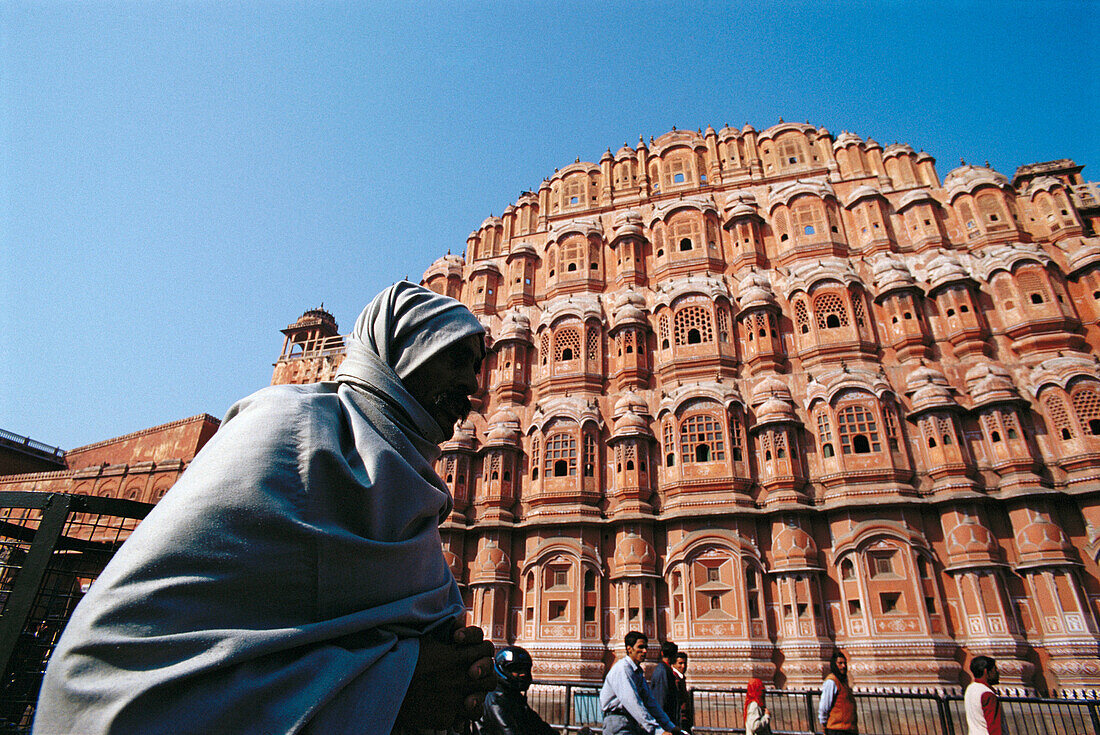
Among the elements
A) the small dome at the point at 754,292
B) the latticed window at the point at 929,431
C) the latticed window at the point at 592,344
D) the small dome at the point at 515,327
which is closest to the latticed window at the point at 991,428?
the latticed window at the point at 929,431

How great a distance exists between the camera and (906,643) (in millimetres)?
10688

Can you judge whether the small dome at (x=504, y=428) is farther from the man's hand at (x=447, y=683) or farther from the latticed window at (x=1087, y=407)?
the man's hand at (x=447, y=683)

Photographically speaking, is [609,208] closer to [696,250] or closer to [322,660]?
[696,250]

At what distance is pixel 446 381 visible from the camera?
4.65ft

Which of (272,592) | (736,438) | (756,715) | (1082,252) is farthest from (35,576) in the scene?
(1082,252)

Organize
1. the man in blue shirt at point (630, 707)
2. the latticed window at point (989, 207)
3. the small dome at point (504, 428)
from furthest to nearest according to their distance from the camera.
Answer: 1. the latticed window at point (989, 207)
2. the small dome at point (504, 428)
3. the man in blue shirt at point (630, 707)

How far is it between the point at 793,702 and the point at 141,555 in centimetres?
1190

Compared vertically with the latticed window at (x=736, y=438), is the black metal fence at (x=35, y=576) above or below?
below

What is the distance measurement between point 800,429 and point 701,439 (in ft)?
7.44

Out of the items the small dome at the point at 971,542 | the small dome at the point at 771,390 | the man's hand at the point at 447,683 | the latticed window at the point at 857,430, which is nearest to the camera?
the man's hand at the point at 447,683

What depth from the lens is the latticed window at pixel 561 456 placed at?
47.2 ft

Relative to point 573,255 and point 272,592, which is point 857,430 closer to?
point 573,255

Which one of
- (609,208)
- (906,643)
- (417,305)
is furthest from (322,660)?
(609,208)

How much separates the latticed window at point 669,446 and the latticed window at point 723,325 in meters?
2.78
